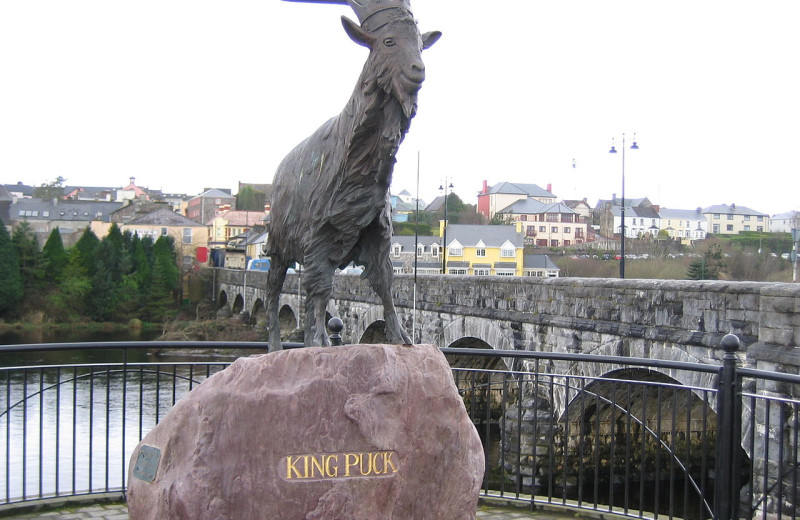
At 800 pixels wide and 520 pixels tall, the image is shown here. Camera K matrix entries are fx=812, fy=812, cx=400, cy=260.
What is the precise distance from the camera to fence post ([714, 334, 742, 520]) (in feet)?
15.9

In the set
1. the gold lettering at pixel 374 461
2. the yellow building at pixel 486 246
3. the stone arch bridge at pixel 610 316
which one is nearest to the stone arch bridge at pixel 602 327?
the stone arch bridge at pixel 610 316

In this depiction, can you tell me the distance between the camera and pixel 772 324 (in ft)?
30.0

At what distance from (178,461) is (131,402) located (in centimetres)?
1517

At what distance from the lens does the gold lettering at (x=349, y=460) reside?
155 inches

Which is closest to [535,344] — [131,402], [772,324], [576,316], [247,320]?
[576,316]

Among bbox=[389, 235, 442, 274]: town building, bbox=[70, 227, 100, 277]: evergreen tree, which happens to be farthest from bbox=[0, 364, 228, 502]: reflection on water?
bbox=[70, 227, 100, 277]: evergreen tree

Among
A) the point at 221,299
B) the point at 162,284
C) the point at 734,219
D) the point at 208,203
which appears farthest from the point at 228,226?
the point at 734,219

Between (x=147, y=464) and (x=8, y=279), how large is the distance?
4333 cm

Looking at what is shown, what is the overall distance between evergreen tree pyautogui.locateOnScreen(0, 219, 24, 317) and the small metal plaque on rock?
42923 millimetres

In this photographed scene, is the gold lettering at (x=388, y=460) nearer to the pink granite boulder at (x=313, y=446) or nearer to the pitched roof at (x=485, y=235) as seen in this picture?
the pink granite boulder at (x=313, y=446)

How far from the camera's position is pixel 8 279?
42.8 meters

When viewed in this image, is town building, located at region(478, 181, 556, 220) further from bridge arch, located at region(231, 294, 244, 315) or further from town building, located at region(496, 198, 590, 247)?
bridge arch, located at region(231, 294, 244, 315)

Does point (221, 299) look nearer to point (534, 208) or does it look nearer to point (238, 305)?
point (238, 305)

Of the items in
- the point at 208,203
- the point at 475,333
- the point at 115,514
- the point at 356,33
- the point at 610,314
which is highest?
the point at 208,203
